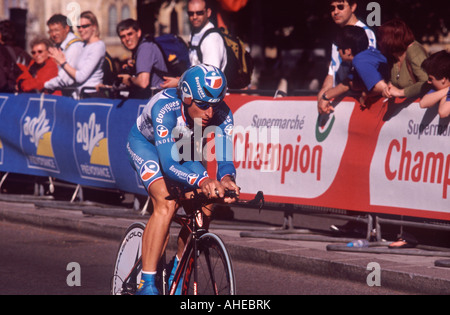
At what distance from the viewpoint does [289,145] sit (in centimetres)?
1016

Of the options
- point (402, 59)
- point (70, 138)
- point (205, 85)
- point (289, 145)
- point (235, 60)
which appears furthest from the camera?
point (70, 138)

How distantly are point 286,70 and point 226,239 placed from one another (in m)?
23.3

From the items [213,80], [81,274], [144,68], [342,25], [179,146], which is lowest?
[81,274]

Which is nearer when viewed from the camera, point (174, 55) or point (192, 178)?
point (192, 178)

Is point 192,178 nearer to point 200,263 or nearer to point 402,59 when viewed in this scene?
point 200,263

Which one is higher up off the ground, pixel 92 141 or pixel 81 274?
pixel 92 141

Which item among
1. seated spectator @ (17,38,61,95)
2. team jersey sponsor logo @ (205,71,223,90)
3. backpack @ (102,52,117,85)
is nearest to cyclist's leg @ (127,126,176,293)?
team jersey sponsor logo @ (205,71,223,90)

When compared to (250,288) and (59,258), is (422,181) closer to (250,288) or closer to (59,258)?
(250,288)

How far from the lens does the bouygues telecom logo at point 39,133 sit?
1329cm

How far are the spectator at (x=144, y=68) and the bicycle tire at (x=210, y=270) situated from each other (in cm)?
614

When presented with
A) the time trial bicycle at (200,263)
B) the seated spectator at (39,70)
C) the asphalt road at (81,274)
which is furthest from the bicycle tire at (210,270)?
the seated spectator at (39,70)

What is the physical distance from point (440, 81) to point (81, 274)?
3776mm

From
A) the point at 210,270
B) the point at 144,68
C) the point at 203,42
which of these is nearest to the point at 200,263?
the point at 210,270
